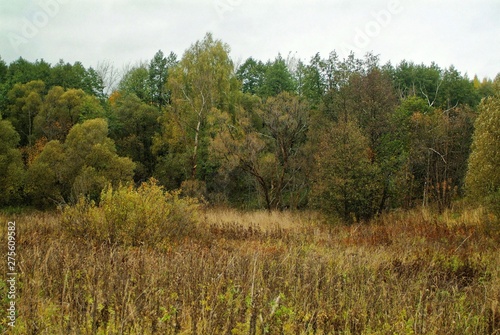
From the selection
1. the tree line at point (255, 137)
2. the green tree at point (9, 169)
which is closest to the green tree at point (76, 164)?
the tree line at point (255, 137)

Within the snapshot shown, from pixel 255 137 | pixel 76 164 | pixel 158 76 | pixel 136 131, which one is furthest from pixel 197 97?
pixel 158 76

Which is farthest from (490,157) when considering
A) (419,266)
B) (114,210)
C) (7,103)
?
(7,103)

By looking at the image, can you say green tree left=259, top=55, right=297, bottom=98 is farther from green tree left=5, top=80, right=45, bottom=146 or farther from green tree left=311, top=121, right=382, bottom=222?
green tree left=311, top=121, right=382, bottom=222

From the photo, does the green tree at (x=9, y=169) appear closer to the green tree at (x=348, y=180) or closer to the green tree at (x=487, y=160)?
the green tree at (x=348, y=180)

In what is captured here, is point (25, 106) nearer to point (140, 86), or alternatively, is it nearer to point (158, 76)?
point (140, 86)

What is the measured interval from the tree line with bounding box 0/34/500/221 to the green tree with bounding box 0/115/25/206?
79mm

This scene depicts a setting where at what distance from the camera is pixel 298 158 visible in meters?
28.0

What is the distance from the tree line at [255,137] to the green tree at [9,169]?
0.08 meters

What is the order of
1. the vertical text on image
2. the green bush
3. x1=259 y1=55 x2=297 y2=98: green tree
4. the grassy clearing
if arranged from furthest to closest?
x1=259 y1=55 x2=297 y2=98: green tree → the green bush → the vertical text on image → the grassy clearing

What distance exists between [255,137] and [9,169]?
60.3 feet

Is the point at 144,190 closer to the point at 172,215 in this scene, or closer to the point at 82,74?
the point at 172,215

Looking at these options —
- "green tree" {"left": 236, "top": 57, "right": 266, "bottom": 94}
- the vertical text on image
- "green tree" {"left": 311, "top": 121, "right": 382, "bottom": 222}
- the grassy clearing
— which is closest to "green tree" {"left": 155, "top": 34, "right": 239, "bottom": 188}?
"green tree" {"left": 236, "top": 57, "right": 266, "bottom": 94}

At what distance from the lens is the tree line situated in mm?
18062

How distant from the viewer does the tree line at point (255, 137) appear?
1806 cm
